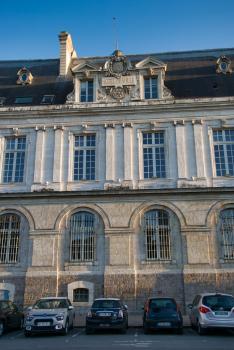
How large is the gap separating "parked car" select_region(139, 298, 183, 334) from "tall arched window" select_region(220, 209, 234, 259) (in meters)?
7.62

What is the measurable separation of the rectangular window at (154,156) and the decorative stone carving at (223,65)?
729 centimetres

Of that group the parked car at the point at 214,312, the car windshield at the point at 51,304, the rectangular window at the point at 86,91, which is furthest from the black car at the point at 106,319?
the rectangular window at the point at 86,91

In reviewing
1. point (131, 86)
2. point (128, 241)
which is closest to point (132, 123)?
point (131, 86)

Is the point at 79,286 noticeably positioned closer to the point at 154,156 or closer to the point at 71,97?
the point at 154,156

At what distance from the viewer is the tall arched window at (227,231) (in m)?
20.2

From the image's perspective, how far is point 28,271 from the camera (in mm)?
20281

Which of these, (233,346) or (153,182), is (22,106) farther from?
(233,346)

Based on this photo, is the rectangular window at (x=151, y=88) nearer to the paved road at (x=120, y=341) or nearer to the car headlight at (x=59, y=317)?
the paved road at (x=120, y=341)

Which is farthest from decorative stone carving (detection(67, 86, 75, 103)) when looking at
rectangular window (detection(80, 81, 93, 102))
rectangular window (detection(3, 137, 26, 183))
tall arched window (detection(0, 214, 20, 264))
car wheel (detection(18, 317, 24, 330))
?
car wheel (detection(18, 317, 24, 330))

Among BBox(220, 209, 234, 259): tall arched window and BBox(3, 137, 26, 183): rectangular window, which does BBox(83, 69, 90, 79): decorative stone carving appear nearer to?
BBox(3, 137, 26, 183): rectangular window

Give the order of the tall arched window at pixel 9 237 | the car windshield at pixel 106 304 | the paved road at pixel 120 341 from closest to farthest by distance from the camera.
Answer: the paved road at pixel 120 341, the car windshield at pixel 106 304, the tall arched window at pixel 9 237

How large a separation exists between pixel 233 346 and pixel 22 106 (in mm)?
18646

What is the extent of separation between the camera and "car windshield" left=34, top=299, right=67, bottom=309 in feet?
47.6

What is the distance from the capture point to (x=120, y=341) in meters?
12.0
